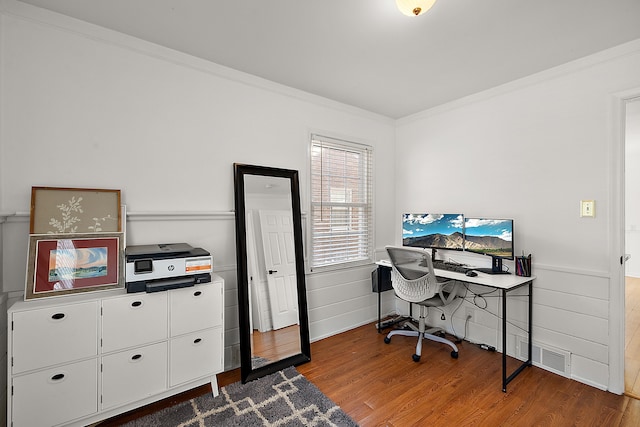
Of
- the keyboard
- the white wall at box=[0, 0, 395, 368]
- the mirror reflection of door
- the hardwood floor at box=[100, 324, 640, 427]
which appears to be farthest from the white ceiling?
the hardwood floor at box=[100, 324, 640, 427]

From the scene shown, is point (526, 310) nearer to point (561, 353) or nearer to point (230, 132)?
point (561, 353)

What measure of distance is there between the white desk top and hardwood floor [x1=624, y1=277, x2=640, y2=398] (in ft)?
3.12

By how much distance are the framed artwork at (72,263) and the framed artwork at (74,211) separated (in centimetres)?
8

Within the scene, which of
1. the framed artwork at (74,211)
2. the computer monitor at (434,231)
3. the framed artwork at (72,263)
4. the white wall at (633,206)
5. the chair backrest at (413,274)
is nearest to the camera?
the framed artwork at (72,263)

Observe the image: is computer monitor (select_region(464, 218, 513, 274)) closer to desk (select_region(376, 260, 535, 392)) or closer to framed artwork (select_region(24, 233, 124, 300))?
desk (select_region(376, 260, 535, 392))

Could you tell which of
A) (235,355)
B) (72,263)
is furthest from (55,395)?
(235,355)

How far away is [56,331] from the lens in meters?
1.59

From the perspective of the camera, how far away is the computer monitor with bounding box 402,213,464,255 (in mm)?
2949

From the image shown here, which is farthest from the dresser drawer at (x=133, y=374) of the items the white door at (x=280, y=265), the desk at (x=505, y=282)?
the desk at (x=505, y=282)

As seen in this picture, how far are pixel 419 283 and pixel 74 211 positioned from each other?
8.64ft

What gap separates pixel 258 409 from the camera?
1968mm

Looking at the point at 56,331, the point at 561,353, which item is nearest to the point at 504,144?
the point at 561,353

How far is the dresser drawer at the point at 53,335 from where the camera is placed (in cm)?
151

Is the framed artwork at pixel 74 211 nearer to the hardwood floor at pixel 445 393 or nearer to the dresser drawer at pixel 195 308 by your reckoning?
the dresser drawer at pixel 195 308
